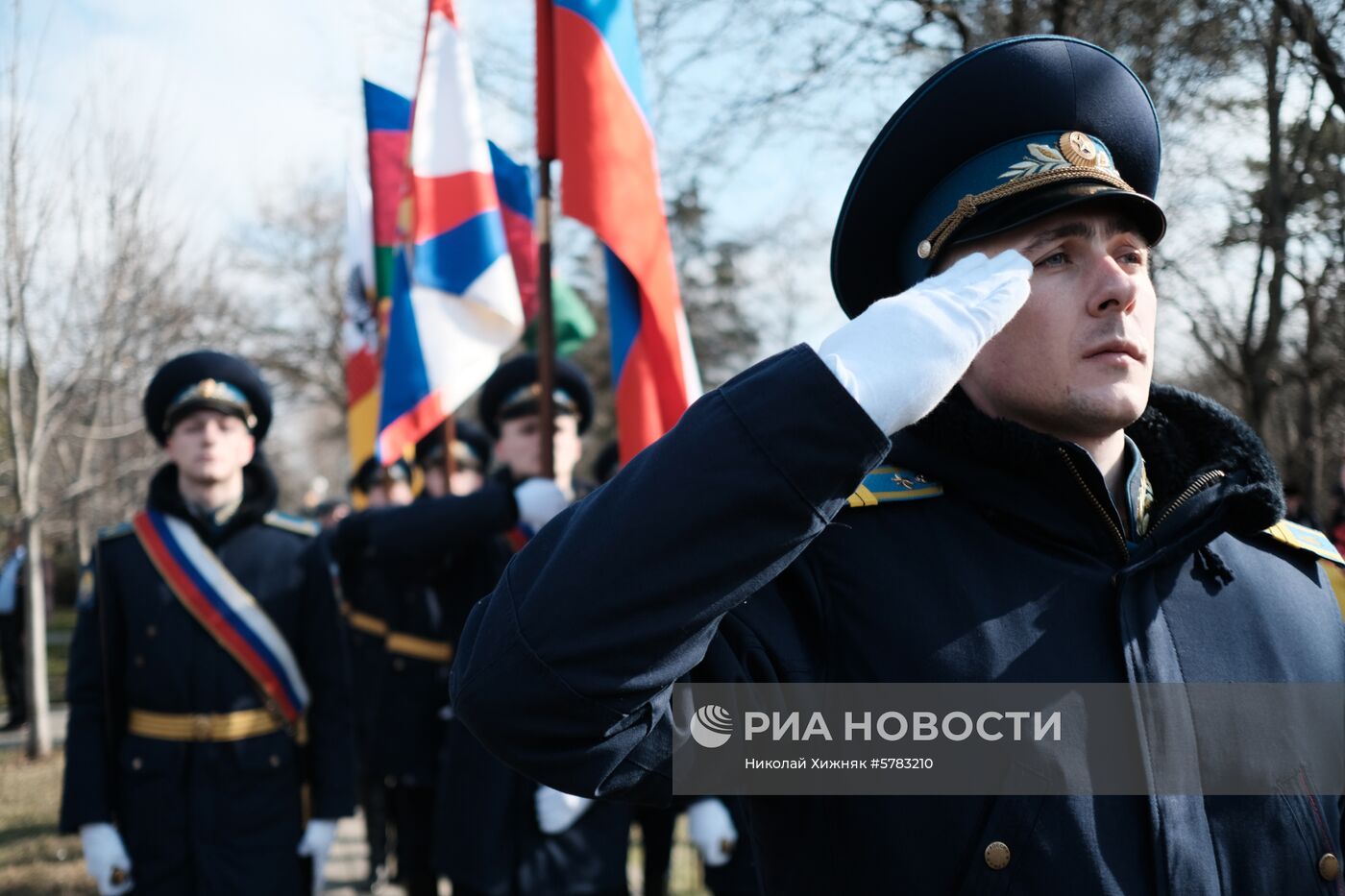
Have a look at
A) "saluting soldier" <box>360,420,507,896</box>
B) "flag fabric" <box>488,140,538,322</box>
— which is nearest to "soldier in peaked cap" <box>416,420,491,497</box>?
"saluting soldier" <box>360,420,507,896</box>

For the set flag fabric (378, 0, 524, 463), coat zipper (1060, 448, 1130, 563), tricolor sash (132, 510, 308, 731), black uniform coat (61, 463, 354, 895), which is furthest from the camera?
flag fabric (378, 0, 524, 463)

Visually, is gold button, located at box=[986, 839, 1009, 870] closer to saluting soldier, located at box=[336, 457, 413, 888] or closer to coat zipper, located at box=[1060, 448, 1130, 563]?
coat zipper, located at box=[1060, 448, 1130, 563]

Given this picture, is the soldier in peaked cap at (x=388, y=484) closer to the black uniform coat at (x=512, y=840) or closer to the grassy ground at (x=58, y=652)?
the grassy ground at (x=58, y=652)

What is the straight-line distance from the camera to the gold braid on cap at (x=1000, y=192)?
1794 mm

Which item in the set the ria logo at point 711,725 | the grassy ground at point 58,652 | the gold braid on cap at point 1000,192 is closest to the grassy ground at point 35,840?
the grassy ground at point 58,652

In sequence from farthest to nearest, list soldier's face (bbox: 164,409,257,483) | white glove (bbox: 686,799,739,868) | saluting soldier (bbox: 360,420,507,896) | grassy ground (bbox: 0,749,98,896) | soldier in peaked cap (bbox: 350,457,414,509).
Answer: soldier in peaked cap (bbox: 350,457,414,509) < grassy ground (bbox: 0,749,98,896) < saluting soldier (bbox: 360,420,507,896) < white glove (bbox: 686,799,739,868) < soldier's face (bbox: 164,409,257,483)

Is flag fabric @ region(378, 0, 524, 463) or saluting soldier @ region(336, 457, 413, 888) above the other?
flag fabric @ region(378, 0, 524, 463)

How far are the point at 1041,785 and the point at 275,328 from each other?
30.4 metres

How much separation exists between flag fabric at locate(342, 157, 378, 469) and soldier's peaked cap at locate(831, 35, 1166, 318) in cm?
564

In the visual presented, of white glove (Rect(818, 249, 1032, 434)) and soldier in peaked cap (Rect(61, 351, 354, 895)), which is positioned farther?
soldier in peaked cap (Rect(61, 351, 354, 895))

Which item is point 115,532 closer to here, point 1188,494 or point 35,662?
point 1188,494

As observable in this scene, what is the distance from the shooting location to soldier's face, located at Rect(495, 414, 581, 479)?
5543 mm

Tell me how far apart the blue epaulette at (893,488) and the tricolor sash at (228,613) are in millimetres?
3361

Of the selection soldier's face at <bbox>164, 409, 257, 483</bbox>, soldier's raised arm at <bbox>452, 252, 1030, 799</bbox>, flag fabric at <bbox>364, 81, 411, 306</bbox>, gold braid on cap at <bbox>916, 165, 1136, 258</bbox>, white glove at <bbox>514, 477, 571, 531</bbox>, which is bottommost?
soldier's raised arm at <bbox>452, 252, 1030, 799</bbox>
